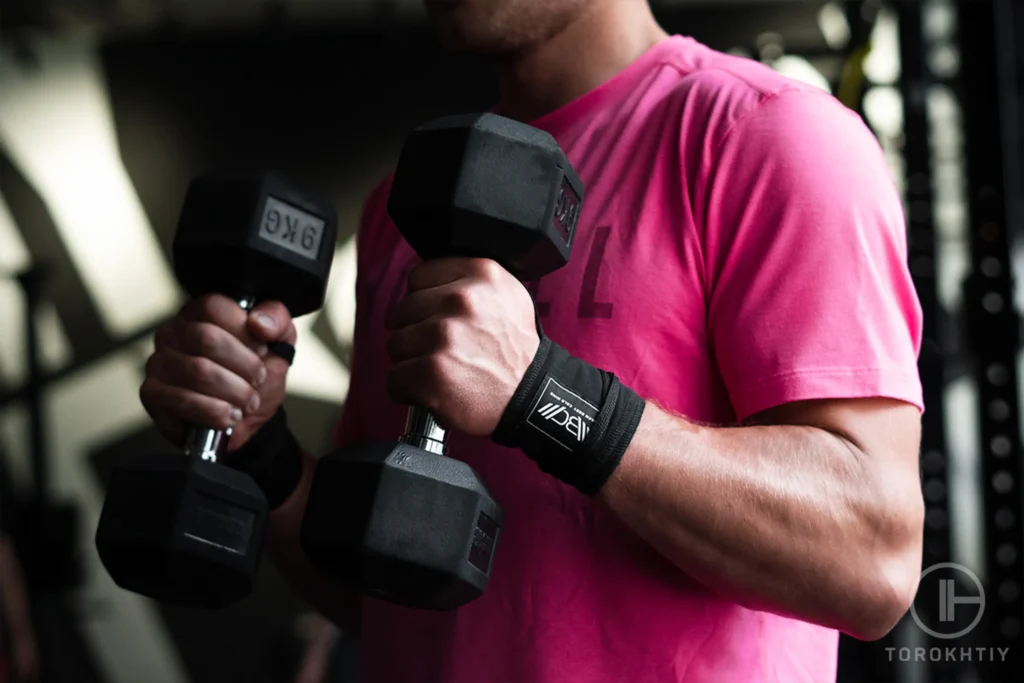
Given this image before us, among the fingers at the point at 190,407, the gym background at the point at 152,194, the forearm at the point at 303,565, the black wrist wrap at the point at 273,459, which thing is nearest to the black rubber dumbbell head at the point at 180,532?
the fingers at the point at 190,407

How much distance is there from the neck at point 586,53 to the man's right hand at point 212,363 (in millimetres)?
376

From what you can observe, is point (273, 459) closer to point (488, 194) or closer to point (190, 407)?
point (190, 407)

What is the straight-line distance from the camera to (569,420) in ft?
2.43

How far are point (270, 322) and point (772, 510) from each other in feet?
1.60

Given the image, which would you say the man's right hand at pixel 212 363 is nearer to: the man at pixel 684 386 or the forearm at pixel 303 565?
the man at pixel 684 386

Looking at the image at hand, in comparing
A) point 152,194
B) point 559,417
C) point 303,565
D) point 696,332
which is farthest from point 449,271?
point 152,194

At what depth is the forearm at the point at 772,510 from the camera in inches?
30.3

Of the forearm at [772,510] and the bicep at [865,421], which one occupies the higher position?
the bicep at [865,421]

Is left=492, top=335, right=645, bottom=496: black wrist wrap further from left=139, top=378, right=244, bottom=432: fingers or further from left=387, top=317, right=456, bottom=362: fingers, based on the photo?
left=139, top=378, right=244, bottom=432: fingers

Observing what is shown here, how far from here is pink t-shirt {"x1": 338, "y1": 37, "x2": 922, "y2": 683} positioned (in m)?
0.80

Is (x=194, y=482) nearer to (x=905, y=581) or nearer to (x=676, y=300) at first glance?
(x=676, y=300)

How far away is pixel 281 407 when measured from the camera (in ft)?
3.54

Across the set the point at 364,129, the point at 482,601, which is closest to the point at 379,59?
the point at 364,129

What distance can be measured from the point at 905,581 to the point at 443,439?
394 mm
